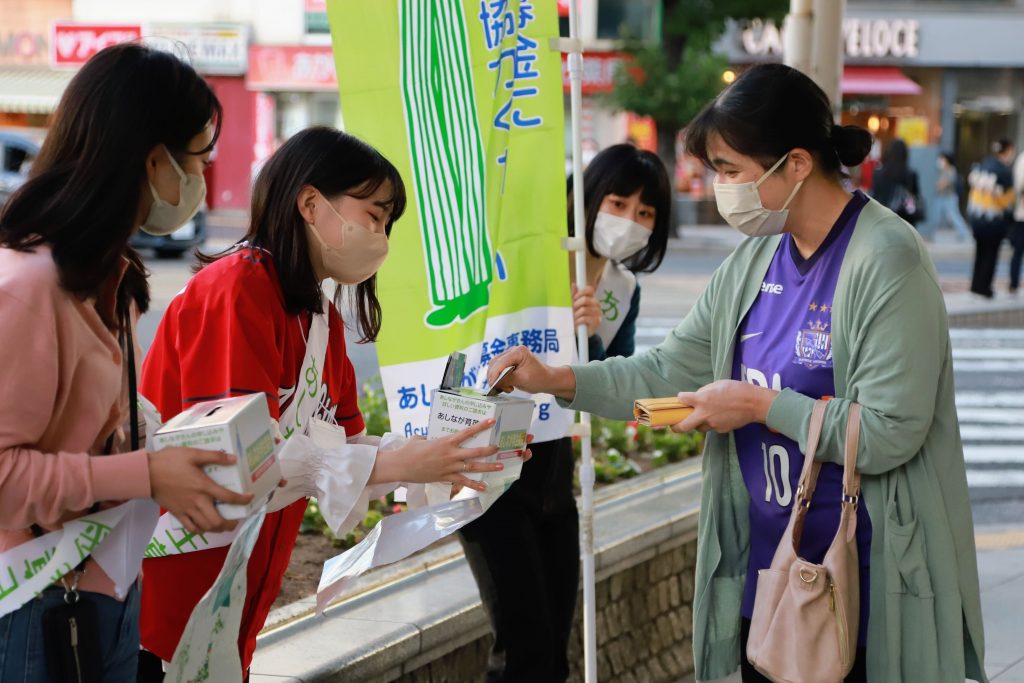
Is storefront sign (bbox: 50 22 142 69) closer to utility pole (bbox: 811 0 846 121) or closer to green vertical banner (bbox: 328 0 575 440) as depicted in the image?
utility pole (bbox: 811 0 846 121)

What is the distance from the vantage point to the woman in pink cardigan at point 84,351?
6.08 feet

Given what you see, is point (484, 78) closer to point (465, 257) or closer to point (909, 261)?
point (465, 257)

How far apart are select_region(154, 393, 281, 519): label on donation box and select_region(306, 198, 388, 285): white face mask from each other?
65 centimetres

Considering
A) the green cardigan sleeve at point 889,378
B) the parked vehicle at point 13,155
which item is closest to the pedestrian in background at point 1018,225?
the parked vehicle at point 13,155

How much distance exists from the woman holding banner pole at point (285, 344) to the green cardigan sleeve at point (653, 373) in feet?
1.89

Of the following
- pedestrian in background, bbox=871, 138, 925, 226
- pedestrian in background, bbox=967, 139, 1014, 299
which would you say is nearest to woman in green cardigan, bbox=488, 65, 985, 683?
pedestrian in background, bbox=871, 138, 925, 226

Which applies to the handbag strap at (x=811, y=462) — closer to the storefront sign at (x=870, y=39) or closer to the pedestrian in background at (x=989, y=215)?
the pedestrian in background at (x=989, y=215)

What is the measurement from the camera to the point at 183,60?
2160mm

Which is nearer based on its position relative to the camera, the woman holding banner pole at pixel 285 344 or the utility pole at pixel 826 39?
the woman holding banner pole at pixel 285 344

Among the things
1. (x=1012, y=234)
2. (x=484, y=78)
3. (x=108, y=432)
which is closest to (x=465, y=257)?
(x=484, y=78)

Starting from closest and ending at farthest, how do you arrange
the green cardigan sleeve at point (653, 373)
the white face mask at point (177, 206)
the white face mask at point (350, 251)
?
1. the white face mask at point (177, 206)
2. the white face mask at point (350, 251)
3. the green cardigan sleeve at point (653, 373)

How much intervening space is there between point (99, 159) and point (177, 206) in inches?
8.8

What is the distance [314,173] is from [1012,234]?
47.5 ft

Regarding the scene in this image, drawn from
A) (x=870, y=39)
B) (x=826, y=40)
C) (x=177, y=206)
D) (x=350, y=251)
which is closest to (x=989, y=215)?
(x=826, y=40)
